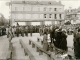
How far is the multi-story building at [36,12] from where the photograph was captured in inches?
1615

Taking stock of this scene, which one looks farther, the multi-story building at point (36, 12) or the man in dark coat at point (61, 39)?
the multi-story building at point (36, 12)

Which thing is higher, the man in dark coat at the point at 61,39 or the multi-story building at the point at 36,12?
the multi-story building at the point at 36,12

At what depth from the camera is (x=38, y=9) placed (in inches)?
1684

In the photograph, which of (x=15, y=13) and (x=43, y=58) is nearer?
(x=43, y=58)

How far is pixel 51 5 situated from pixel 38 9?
426 cm

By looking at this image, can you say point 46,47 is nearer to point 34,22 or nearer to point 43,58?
point 43,58

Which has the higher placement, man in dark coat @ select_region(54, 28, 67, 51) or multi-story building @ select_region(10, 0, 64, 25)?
multi-story building @ select_region(10, 0, 64, 25)

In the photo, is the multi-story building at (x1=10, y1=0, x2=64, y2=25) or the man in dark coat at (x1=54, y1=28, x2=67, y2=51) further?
the multi-story building at (x1=10, y1=0, x2=64, y2=25)

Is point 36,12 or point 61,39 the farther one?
point 36,12

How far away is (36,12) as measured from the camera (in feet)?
139

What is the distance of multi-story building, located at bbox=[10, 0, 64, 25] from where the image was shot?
1615 inches

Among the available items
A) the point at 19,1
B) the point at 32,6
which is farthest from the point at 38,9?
the point at 19,1

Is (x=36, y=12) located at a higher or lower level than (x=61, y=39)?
higher

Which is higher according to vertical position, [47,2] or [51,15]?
[47,2]
